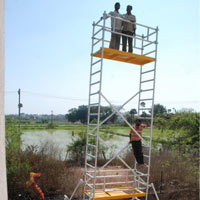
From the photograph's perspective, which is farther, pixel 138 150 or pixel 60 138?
pixel 60 138

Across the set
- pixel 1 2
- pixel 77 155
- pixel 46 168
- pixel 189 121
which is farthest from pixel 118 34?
pixel 77 155

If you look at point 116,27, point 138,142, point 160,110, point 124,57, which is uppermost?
point 116,27

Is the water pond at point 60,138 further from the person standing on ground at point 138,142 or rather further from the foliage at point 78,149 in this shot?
the person standing on ground at point 138,142

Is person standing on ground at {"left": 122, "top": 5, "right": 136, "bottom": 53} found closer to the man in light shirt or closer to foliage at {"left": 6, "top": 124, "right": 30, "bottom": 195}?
the man in light shirt

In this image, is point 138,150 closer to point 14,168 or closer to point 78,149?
point 14,168

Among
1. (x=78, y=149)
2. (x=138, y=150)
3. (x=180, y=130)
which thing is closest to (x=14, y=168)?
(x=138, y=150)

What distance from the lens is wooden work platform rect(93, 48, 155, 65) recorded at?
4.64m

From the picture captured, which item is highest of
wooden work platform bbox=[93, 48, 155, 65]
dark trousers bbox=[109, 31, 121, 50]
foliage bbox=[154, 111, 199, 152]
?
dark trousers bbox=[109, 31, 121, 50]

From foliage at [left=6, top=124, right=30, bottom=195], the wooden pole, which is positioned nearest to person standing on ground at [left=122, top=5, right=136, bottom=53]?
the wooden pole

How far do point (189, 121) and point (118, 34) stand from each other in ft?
21.2

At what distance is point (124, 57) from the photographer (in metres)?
4.95

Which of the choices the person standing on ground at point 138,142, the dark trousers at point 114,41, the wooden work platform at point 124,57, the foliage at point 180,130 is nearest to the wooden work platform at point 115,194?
the person standing on ground at point 138,142

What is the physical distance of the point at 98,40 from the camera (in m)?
4.75

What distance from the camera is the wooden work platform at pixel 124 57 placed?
4645 millimetres
